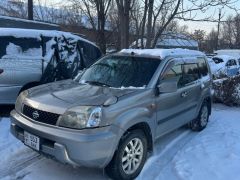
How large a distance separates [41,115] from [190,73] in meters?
3.23

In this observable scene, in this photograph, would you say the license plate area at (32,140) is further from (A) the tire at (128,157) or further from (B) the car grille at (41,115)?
(A) the tire at (128,157)

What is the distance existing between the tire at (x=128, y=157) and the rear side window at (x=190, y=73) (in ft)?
6.00

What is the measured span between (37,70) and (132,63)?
273 cm

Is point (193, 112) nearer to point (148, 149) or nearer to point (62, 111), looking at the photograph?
point (148, 149)

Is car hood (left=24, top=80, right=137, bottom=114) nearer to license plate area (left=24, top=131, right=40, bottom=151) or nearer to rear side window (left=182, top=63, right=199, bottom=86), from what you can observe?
license plate area (left=24, top=131, right=40, bottom=151)

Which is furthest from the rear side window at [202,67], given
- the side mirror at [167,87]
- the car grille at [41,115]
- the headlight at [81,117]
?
the car grille at [41,115]

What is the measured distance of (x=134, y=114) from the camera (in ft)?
15.4

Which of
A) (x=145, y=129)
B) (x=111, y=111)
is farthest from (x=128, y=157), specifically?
(x=111, y=111)

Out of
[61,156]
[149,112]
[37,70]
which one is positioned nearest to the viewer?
[61,156]

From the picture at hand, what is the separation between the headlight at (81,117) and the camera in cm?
425

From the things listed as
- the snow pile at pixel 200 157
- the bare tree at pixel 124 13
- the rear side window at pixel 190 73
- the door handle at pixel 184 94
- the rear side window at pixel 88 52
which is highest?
the bare tree at pixel 124 13

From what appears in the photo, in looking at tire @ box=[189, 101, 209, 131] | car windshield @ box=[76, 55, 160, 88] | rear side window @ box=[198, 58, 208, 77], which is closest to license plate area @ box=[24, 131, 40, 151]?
car windshield @ box=[76, 55, 160, 88]

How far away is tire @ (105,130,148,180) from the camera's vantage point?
14.9 feet

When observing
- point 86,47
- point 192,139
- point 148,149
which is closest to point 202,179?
point 148,149
